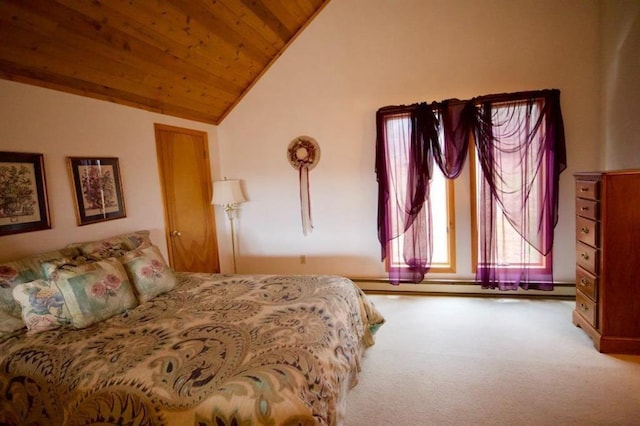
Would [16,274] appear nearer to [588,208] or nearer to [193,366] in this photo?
[193,366]

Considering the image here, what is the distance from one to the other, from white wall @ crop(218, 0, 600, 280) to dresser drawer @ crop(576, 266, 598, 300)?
0.79 metres

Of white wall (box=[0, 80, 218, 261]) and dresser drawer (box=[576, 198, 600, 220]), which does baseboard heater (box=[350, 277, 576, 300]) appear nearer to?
dresser drawer (box=[576, 198, 600, 220])

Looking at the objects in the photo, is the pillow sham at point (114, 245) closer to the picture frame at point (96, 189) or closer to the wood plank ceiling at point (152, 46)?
the picture frame at point (96, 189)

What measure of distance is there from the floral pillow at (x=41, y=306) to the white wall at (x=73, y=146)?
47 cm

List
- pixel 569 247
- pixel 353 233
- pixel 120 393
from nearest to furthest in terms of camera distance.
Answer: pixel 120 393, pixel 569 247, pixel 353 233

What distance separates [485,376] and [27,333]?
2747 millimetres

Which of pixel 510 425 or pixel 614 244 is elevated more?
pixel 614 244

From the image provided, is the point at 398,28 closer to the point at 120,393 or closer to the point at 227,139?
the point at 227,139

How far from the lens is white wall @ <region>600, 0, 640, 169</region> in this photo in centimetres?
256

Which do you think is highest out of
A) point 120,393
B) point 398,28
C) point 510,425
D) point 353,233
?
point 398,28

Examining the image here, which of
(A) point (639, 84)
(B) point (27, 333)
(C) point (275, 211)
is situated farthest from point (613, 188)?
(B) point (27, 333)

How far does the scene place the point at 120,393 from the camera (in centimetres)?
129

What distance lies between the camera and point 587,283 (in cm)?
250

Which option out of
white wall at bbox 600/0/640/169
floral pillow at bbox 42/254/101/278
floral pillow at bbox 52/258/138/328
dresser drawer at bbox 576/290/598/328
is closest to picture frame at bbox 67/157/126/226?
floral pillow at bbox 42/254/101/278
